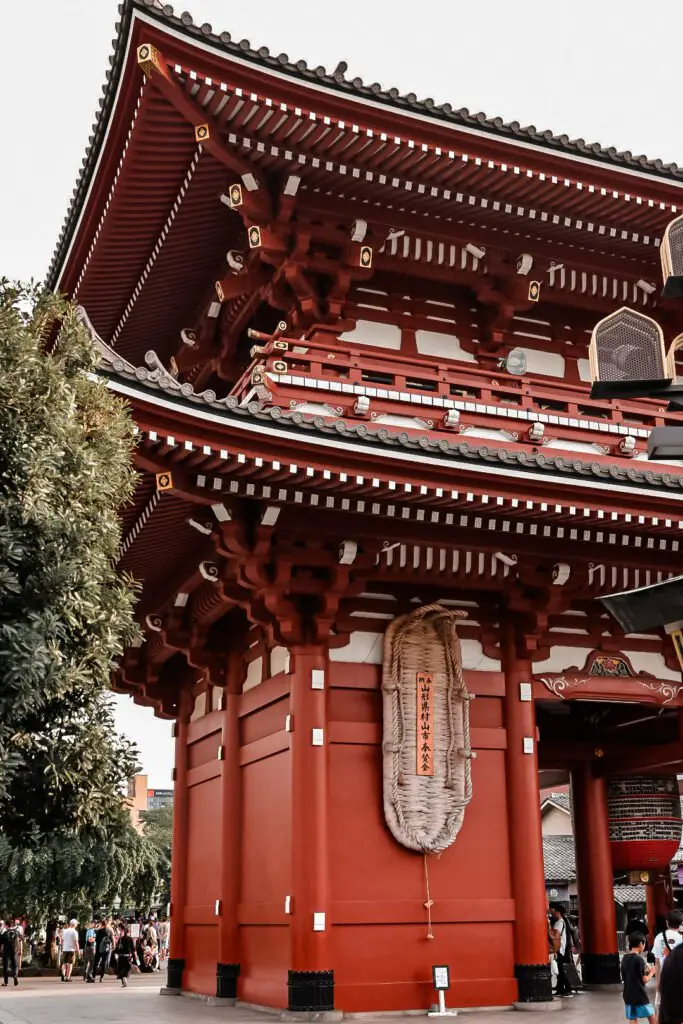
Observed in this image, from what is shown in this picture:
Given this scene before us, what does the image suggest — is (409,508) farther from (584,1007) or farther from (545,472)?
(584,1007)

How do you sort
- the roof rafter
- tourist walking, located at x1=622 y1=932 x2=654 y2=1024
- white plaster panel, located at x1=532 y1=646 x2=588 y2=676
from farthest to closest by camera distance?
1. white plaster panel, located at x1=532 y1=646 x2=588 y2=676
2. the roof rafter
3. tourist walking, located at x1=622 y1=932 x2=654 y2=1024

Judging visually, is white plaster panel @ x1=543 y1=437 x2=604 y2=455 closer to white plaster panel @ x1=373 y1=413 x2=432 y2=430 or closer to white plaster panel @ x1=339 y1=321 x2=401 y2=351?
white plaster panel @ x1=373 y1=413 x2=432 y2=430

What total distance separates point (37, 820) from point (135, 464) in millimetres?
3961

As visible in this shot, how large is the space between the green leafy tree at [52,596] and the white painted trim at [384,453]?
1.68 m

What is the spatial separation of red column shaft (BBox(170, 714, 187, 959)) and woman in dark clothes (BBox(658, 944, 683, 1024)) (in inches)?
481

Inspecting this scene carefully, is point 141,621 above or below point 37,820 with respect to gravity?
above

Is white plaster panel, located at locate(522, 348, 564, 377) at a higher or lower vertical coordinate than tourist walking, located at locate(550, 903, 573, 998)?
higher

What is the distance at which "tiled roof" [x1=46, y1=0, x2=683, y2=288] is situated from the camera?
1236 centimetres

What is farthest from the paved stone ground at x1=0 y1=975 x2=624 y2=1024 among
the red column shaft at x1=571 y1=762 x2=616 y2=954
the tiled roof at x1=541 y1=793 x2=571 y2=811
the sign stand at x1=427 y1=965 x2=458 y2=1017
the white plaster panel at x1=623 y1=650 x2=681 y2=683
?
the tiled roof at x1=541 y1=793 x2=571 y2=811

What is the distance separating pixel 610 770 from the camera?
17.2m

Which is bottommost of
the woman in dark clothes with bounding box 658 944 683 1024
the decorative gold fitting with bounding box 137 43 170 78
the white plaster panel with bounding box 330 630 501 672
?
the woman in dark clothes with bounding box 658 944 683 1024

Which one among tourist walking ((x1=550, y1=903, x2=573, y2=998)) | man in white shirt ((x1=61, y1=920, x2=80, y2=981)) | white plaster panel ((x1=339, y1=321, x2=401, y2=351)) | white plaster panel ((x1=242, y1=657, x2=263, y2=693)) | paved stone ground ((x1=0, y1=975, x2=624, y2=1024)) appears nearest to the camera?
paved stone ground ((x1=0, y1=975, x2=624, y2=1024))

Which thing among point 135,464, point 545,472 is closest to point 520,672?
point 545,472

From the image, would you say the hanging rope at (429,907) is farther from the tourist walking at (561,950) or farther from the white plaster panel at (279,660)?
the tourist walking at (561,950)
